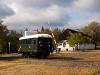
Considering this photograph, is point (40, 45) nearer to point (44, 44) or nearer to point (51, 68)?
point (44, 44)

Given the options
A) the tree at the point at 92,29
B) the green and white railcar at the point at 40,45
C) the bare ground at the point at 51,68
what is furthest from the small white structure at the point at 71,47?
the bare ground at the point at 51,68

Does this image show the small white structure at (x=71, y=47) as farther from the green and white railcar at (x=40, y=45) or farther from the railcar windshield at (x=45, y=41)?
the railcar windshield at (x=45, y=41)

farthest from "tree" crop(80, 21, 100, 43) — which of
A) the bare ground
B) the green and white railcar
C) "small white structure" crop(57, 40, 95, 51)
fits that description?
the bare ground

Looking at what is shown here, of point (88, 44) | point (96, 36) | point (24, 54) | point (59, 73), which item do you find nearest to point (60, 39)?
point (88, 44)

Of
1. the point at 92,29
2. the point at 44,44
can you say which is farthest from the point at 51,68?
the point at 92,29

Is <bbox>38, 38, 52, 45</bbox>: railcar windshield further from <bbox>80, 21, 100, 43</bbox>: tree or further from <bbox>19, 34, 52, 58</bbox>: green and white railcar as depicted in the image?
<bbox>80, 21, 100, 43</bbox>: tree

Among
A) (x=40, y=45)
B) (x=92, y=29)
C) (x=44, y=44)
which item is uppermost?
(x=92, y=29)

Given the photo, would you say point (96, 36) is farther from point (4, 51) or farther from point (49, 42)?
point (49, 42)

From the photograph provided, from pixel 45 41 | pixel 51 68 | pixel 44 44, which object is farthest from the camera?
pixel 45 41

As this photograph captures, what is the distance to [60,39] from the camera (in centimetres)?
9612

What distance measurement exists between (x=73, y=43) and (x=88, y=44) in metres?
11.1

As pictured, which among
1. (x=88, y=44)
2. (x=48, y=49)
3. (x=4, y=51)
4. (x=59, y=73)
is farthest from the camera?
(x=88, y=44)

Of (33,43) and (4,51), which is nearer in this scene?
(33,43)

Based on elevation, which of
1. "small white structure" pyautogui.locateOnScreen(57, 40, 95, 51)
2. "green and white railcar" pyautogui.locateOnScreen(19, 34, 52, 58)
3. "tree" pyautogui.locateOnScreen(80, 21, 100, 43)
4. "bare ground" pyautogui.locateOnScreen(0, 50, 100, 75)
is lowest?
"bare ground" pyautogui.locateOnScreen(0, 50, 100, 75)
